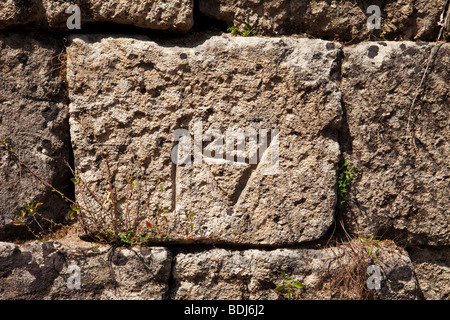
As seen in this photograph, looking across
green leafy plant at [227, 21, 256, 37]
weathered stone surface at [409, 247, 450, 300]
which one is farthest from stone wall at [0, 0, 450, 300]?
weathered stone surface at [409, 247, 450, 300]

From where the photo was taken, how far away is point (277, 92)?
2.36 m

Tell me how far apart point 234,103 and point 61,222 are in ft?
3.93

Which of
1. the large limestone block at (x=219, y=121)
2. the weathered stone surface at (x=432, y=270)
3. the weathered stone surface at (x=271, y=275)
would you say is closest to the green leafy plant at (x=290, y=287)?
the weathered stone surface at (x=271, y=275)

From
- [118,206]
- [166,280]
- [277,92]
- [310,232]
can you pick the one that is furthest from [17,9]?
[310,232]

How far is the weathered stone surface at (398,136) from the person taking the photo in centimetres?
239

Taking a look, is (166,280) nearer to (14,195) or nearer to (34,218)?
(34,218)

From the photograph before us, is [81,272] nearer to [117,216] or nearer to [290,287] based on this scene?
[117,216]

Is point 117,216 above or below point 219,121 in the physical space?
below

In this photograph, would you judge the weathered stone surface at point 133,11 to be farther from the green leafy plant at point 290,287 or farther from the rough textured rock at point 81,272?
the green leafy plant at point 290,287

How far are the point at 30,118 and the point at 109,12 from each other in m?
0.71

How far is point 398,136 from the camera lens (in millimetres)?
2410

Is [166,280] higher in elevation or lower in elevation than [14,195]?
lower

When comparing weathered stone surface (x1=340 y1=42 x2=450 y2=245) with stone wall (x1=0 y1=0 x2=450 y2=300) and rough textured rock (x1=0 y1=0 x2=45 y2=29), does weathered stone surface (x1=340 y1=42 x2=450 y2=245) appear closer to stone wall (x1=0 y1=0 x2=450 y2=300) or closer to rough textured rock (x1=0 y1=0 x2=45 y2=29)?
stone wall (x1=0 y1=0 x2=450 y2=300)

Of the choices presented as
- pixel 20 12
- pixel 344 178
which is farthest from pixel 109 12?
pixel 344 178
